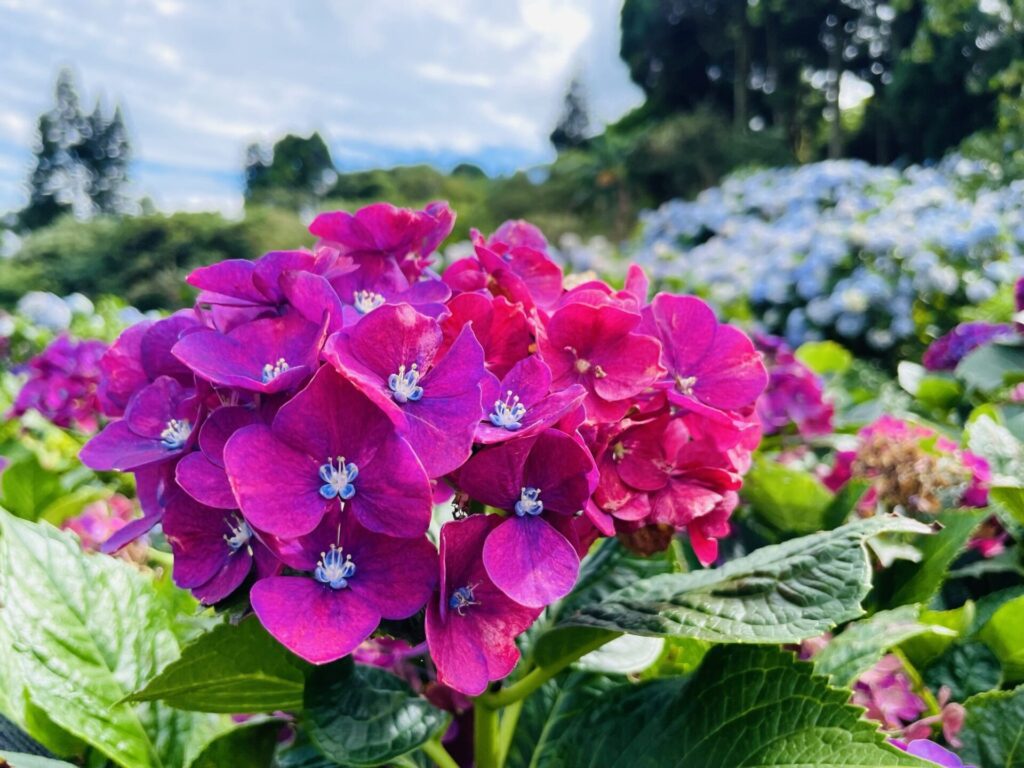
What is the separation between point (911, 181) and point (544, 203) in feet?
40.0

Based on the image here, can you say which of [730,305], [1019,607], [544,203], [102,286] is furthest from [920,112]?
[102,286]

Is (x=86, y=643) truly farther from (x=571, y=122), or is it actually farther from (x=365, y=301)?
(x=571, y=122)

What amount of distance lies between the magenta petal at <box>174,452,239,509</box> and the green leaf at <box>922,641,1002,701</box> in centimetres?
89

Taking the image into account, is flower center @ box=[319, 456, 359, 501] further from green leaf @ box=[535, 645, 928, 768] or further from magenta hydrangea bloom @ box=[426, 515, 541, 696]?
green leaf @ box=[535, 645, 928, 768]

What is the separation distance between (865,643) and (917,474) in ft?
1.89

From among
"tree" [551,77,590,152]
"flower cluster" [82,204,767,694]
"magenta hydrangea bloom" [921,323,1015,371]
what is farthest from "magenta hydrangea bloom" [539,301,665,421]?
"tree" [551,77,590,152]

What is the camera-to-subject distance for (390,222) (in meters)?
0.90

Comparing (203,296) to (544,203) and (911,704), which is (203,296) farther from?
(544,203)

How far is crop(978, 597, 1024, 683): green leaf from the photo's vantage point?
1.03 metres

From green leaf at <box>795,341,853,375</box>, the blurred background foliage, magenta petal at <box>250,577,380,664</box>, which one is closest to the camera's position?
magenta petal at <box>250,577,380,664</box>

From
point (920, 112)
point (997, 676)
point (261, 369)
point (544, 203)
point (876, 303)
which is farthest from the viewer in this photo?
point (544, 203)

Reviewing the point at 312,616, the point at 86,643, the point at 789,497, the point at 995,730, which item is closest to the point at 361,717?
the point at 312,616

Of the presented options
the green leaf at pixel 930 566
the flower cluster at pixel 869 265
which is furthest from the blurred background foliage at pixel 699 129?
the green leaf at pixel 930 566

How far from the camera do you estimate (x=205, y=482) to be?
698 mm
